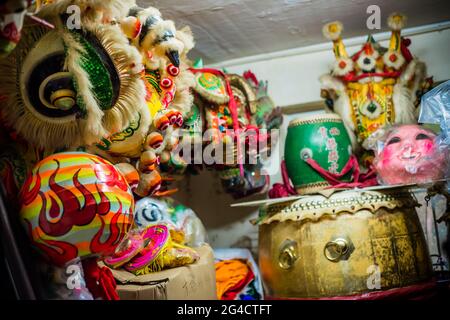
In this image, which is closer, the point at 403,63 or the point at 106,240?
the point at 106,240

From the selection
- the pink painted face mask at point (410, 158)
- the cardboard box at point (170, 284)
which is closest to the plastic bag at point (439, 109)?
the pink painted face mask at point (410, 158)

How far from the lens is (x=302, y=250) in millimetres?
1537

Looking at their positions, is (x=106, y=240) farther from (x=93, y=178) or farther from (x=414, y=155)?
(x=414, y=155)

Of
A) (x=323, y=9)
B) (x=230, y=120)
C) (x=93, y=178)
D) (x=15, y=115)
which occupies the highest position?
(x=323, y=9)

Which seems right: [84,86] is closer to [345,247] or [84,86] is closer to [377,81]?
[345,247]

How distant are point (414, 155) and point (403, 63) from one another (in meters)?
0.42

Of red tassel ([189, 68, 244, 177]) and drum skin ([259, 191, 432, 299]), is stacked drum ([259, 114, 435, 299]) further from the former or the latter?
red tassel ([189, 68, 244, 177])

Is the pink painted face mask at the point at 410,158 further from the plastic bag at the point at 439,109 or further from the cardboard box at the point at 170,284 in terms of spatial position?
the cardboard box at the point at 170,284

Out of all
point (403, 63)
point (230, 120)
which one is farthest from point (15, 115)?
point (403, 63)

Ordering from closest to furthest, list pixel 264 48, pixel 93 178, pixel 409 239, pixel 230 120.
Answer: pixel 93 178 < pixel 409 239 < pixel 230 120 < pixel 264 48

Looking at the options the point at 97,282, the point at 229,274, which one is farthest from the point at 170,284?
the point at 229,274

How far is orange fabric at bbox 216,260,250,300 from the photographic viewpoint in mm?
1838

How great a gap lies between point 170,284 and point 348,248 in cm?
53

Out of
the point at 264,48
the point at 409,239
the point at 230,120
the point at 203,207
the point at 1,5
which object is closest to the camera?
the point at 1,5
